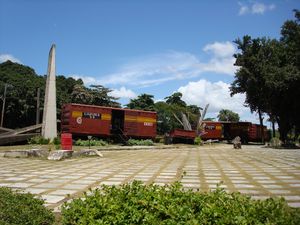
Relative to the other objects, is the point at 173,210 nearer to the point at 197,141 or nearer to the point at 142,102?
the point at 197,141

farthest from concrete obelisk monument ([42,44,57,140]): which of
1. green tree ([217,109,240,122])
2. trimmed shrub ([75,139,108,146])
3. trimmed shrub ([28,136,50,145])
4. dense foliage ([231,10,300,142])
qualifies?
green tree ([217,109,240,122])

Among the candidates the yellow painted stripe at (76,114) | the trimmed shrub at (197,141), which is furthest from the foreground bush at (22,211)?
the trimmed shrub at (197,141)

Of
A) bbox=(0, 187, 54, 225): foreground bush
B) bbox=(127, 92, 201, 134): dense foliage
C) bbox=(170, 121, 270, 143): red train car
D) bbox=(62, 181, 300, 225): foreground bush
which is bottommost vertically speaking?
bbox=(0, 187, 54, 225): foreground bush

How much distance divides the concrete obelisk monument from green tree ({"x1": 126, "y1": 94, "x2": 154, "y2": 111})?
87.4 ft

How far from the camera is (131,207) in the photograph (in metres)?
3.56

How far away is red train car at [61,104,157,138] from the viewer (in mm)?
23797

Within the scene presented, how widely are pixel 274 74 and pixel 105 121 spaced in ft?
45.2

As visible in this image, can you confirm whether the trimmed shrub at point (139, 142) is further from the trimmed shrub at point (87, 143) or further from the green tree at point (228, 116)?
the green tree at point (228, 116)

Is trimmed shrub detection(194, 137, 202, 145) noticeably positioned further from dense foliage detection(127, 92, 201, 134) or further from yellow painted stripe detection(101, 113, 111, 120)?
dense foliage detection(127, 92, 201, 134)

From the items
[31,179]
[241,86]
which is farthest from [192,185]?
[241,86]

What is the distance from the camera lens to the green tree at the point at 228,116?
247ft

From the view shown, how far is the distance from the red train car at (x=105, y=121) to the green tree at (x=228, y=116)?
Answer: 50.1m

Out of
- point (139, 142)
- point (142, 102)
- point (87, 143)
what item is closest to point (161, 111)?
point (142, 102)

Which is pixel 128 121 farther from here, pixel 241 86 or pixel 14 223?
pixel 14 223
